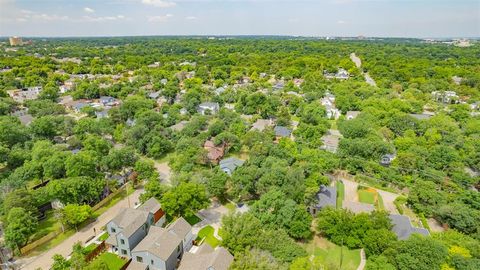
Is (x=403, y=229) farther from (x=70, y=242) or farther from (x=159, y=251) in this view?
(x=70, y=242)

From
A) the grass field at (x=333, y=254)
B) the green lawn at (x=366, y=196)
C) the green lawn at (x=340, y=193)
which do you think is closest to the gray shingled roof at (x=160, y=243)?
the grass field at (x=333, y=254)

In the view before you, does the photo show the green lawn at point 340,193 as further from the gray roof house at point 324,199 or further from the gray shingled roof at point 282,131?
the gray shingled roof at point 282,131

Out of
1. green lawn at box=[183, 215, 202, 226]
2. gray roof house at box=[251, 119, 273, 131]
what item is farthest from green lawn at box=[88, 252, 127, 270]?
gray roof house at box=[251, 119, 273, 131]

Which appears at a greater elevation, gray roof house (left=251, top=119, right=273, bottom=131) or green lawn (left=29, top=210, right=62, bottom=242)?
gray roof house (left=251, top=119, right=273, bottom=131)

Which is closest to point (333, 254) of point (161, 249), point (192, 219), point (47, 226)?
point (192, 219)

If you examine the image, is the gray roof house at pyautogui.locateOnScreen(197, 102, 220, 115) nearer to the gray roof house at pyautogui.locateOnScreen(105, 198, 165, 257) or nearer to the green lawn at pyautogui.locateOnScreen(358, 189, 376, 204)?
the green lawn at pyautogui.locateOnScreen(358, 189, 376, 204)
